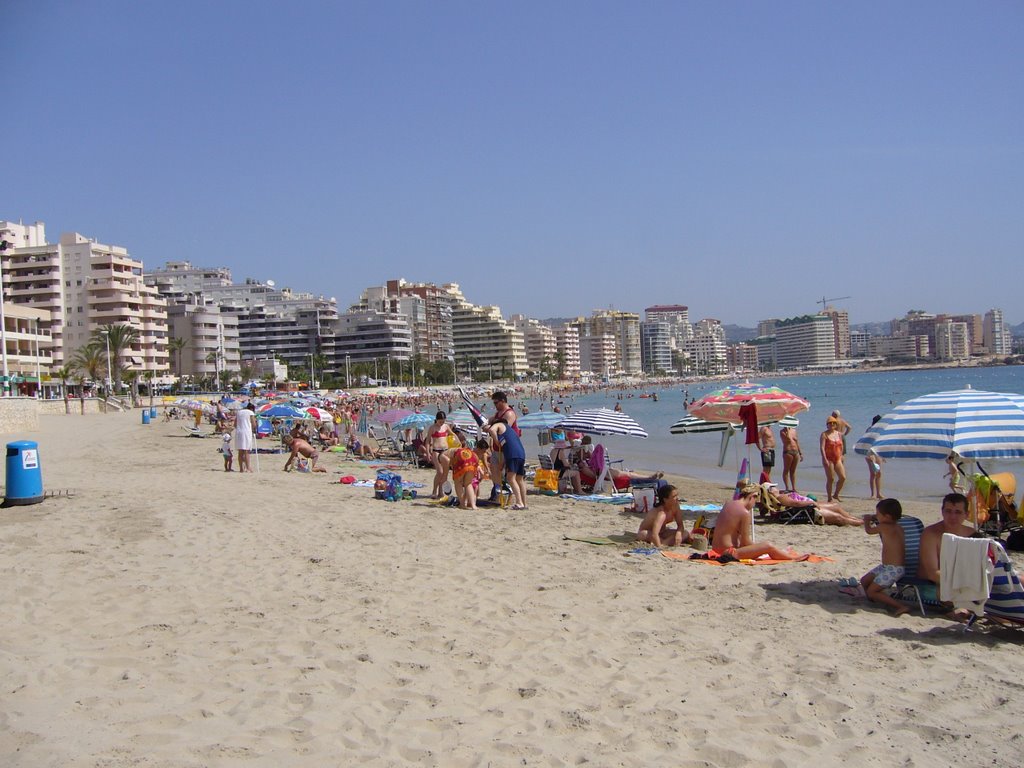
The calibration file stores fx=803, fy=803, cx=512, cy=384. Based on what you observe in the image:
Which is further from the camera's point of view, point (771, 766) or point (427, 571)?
point (427, 571)

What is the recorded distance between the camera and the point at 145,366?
72938 mm

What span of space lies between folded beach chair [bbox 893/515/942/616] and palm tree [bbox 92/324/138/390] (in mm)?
65599

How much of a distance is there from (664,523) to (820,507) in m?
2.47

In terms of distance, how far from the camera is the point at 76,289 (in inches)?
2800

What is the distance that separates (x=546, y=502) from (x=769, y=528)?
129 inches

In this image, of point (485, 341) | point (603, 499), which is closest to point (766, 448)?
point (603, 499)

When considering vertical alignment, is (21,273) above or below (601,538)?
above

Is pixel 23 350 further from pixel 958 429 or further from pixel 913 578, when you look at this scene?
pixel 913 578

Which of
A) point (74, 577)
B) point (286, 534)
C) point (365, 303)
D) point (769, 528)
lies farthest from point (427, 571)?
point (365, 303)

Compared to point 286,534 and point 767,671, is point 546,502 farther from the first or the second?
point 767,671

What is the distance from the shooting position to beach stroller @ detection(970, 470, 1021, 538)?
7914 mm

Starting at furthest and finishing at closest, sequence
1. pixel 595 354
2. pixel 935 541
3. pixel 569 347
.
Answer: pixel 595 354
pixel 569 347
pixel 935 541

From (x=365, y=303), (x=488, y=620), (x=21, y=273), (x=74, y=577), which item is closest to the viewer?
(x=488, y=620)

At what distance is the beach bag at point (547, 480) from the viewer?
477 inches
